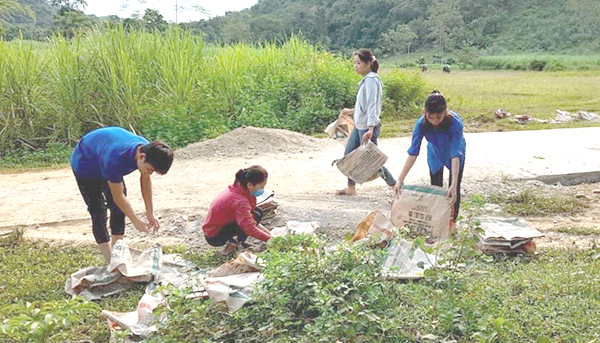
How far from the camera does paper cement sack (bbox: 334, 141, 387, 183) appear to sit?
5.78m

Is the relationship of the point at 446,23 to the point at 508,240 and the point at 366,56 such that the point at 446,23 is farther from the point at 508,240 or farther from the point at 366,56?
the point at 508,240

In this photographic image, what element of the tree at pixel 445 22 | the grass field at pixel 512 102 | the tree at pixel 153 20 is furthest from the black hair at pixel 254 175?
the tree at pixel 445 22

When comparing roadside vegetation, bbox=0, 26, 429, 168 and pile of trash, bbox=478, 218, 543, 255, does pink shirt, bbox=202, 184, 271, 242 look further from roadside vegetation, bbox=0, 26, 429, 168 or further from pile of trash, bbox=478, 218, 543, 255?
roadside vegetation, bbox=0, 26, 429, 168

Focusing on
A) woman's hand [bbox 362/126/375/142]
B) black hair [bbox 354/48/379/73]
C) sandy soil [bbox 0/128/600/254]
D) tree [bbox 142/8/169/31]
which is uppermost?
tree [bbox 142/8/169/31]

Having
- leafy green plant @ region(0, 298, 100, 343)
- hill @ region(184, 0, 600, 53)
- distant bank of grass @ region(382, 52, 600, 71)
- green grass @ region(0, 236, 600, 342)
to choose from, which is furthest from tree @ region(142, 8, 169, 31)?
hill @ region(184, 0, 600, 53)

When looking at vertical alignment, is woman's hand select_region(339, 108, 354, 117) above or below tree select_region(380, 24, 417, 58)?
below

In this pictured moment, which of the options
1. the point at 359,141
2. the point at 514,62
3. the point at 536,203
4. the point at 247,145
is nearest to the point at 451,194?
the point at 359,141

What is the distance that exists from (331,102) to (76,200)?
20.9 ft

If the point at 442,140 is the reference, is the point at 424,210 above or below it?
below

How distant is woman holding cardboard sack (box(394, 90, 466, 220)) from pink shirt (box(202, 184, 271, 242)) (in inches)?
47.6

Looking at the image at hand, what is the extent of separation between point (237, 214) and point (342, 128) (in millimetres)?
2466

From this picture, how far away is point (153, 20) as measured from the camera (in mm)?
12320

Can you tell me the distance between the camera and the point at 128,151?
3.76m

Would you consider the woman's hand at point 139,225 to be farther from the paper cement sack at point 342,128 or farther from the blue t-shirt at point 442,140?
the paper cement sack at point 342,128
